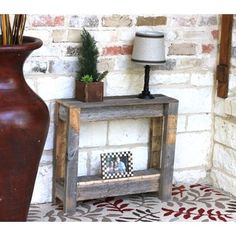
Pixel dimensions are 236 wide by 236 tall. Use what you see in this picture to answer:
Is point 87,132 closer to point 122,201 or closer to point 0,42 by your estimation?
point 122,201

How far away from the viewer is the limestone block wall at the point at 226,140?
3.40m

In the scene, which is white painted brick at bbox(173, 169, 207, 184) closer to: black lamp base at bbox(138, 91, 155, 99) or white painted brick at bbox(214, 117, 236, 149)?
white painted brick at bbox(214, 117, 236, 149)

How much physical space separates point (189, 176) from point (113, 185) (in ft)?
2.53

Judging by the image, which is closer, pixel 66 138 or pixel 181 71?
pixel 66 138

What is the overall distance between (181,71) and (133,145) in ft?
2.00

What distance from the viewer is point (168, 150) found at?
10.6 ft

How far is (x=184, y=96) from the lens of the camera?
3.50 m

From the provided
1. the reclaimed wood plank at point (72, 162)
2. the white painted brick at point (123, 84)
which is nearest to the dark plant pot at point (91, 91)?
the reclaimed wood plank at point (72, 162)

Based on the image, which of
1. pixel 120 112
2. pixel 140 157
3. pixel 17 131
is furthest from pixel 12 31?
pixel 140 157

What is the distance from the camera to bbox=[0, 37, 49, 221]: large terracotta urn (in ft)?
6.79

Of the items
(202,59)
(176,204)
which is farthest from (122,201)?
(202,59)

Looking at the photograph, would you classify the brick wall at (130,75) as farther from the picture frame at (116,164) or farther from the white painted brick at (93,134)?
the picture frame at (116,164)

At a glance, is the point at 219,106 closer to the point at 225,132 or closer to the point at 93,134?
the point at 225,132
